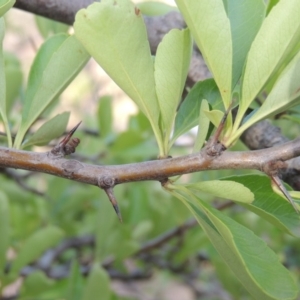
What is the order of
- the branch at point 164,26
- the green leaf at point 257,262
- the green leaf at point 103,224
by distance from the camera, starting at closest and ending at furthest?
the green leaf at point 257,262
the branch at point 164,26
the green leaf at point 103,224

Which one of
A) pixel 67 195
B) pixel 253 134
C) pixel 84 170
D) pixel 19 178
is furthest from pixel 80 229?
pixel 84 170

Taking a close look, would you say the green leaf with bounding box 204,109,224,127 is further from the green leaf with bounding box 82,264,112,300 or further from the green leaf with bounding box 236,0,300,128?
the green leaf with bounding box 82,264,112,300

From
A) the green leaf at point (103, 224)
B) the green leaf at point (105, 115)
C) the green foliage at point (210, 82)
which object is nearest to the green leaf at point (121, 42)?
the green foliage at point (210, 82)

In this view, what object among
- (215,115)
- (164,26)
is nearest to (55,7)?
(164,26)

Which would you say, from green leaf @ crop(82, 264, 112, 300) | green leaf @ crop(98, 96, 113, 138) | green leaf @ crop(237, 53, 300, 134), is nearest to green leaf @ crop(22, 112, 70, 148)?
green leaf @ crop(237, 53, 300, 134)

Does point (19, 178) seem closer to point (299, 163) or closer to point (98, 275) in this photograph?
point (98, 275)

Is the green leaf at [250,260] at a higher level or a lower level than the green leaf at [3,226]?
higher

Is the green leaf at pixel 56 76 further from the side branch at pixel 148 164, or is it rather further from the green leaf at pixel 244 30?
the green leaf at pixel 244 30
